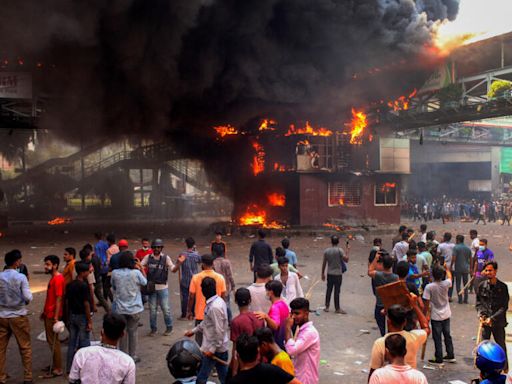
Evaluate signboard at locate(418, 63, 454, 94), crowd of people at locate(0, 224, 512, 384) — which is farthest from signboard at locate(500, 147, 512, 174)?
crowd of people at locate(0, 224, 512, 384)

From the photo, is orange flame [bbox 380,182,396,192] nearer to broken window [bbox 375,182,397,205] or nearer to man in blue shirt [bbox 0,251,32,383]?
broken window [bbox 375,182,397,205]

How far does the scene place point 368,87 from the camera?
79.5ft

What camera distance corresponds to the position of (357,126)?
2517 centimetres

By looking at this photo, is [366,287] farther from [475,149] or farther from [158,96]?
[475,149]

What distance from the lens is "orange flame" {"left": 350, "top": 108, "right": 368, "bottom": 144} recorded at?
979 inches

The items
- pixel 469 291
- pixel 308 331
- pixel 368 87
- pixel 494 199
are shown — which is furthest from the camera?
pixel 494 199

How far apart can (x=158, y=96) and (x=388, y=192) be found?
500 inches

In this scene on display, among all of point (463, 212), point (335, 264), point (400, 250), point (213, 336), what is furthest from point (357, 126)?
point (213, 336)

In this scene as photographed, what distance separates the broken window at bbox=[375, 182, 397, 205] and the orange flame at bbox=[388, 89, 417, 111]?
13.2 feet

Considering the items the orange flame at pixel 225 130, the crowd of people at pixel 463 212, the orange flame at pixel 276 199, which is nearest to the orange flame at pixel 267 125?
the orange flame at pixel 225 130

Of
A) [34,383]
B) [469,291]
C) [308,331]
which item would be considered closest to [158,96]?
[469,291]

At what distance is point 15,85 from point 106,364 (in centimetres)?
1971

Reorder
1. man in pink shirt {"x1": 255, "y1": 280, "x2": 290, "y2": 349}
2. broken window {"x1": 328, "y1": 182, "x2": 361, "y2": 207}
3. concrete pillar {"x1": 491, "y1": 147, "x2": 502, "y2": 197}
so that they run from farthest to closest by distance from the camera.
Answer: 1. concrete pillar {"x1": 491, "y1": 147, "x2": 502, "y2": 197}
2. broken window {"x1": 328, "y1": 182, "x2": 361, "y2": 207}
3. man in pink shirt {"x1": 255, "y1": 280, "x2": 290, "y2": 349}

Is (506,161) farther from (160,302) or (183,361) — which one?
(183,361)
